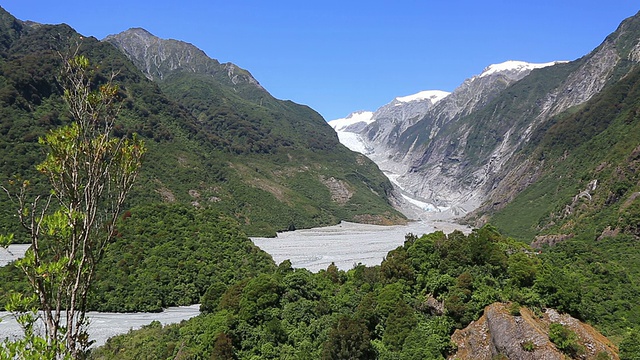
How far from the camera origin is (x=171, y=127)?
169500mm

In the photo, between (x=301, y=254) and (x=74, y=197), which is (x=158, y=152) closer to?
(x=301, y=254)

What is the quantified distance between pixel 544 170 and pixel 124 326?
524ft

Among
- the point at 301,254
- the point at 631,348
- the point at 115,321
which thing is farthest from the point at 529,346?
the point at 301,254

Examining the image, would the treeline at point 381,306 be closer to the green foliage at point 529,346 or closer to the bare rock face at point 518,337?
the bare rock face at point 518,337

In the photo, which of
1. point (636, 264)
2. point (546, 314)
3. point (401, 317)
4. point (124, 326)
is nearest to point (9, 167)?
point (124, 326)

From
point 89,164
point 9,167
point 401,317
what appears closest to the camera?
point 89,164

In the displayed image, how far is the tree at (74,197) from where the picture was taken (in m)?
9.53

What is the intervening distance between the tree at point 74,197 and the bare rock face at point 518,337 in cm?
2173

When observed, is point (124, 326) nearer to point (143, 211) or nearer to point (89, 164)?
point (143, 211)

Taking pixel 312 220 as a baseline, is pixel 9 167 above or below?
above

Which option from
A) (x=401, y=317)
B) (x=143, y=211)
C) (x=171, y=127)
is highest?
(x=171, y=127)

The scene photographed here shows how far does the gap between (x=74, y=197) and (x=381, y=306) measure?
2474cm

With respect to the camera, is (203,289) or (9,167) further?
(9,167)

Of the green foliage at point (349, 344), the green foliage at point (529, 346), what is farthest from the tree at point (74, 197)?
the green foliage at point (529, 346)
